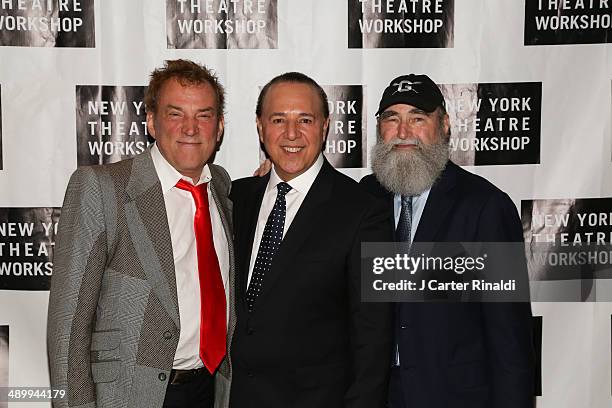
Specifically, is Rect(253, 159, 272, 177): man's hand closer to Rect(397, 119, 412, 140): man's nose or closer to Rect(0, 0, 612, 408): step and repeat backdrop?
Rect(0, 0, 612, 408): step and repeat backdrop

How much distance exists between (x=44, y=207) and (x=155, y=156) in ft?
3.16

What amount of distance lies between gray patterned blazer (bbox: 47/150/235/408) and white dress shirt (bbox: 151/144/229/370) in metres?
0.04

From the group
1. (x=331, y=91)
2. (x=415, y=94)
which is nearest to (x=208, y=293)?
(x=415, y=94)

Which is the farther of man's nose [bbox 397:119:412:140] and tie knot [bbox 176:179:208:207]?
man's nose [bbox 397:119:412:140]

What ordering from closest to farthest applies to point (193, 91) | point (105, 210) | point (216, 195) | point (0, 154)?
point (105, 210), point (193, 91), point (216, 195), point (0, 154)

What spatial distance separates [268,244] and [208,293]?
23 cm

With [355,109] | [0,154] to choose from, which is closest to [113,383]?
[0,154]

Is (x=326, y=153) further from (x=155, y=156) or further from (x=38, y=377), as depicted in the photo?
(x=38, y=377)

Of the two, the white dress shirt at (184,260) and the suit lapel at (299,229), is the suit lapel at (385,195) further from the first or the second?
the white dress shirt at (184,260)

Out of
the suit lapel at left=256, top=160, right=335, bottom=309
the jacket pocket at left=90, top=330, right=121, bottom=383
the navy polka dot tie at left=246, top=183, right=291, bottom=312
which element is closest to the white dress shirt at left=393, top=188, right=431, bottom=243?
the suit lapel at left=256, top=160, right=335, bottom=309

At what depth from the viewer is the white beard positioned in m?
2.13

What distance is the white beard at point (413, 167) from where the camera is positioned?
2.13 meters

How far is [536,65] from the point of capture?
9.41 feet

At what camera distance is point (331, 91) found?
286 centimetres
